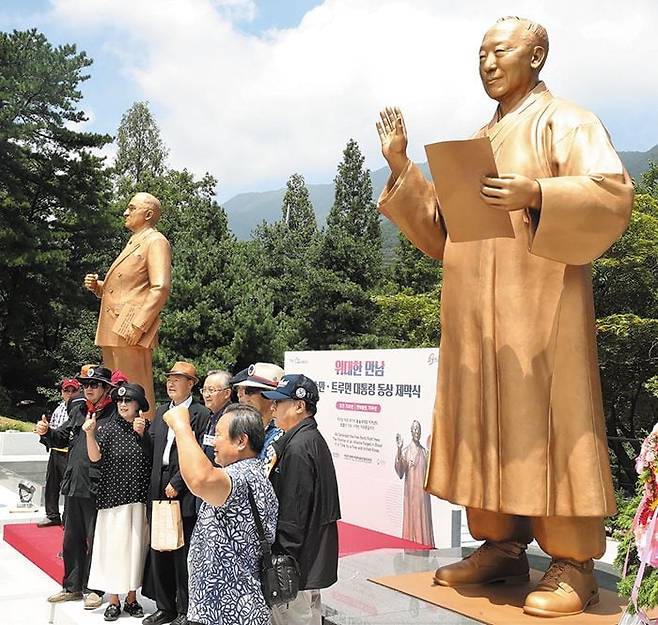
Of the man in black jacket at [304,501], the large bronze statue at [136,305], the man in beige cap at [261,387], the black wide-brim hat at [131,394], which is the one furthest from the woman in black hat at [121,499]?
→ the man in black jacket at [304,501]

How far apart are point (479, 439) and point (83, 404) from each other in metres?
4.24

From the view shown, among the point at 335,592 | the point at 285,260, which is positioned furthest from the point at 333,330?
the point at 335,592

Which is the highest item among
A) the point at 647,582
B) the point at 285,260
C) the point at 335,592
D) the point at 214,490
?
the point at 285,260

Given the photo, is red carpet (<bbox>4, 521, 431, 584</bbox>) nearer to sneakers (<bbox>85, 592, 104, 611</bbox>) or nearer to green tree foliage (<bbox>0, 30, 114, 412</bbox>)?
sneakers (<bbox>85, 592, 104, 611</bbox>)

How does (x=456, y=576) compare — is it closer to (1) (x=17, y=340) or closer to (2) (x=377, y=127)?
(2) (x=377, y=127)

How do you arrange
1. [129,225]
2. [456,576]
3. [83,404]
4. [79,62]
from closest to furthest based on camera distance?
[456,576]
[83,404]
[129,225]
[79,62]

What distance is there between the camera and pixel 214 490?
10.1 feet

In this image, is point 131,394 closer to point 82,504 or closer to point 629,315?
point 82,504

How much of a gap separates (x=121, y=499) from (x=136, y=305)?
2.25 m

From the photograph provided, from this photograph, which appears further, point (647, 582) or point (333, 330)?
point (333, 330)

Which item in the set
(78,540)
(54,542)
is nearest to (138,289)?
(78,540)

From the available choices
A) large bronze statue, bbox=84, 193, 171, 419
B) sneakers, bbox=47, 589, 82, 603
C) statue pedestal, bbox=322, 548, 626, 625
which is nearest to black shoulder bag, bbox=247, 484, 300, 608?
statue pedestal, bbox=322, 548, 626, 625

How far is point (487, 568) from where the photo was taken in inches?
157

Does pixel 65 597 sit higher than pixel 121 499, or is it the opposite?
pixel 121 499
